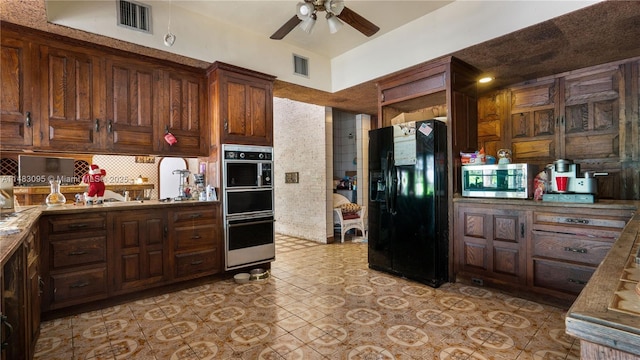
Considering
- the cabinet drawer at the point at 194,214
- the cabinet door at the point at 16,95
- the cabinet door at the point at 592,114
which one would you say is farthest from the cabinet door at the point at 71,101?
the cabinet door at the point at 592,114

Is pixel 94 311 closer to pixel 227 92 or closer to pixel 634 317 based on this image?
pixel 227 92

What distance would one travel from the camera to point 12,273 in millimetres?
1448

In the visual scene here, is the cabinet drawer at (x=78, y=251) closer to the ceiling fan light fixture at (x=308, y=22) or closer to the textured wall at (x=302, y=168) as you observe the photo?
the ceiling fan light fixture at (x=308, y=22)

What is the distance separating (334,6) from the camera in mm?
2234

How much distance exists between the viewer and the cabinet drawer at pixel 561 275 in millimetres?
2455

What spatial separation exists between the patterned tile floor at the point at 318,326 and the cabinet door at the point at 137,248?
21 centimetres

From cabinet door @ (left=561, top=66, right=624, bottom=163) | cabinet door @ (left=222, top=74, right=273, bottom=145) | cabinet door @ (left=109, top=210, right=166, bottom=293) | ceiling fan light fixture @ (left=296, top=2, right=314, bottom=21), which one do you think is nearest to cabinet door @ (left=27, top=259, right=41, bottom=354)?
cabinet door @ (left=109, top=210, right=166, bottom=293)

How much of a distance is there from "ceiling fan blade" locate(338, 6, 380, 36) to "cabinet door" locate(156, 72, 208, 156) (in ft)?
6.31

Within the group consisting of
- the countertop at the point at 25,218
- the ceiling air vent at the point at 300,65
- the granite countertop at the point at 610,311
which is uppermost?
the ceiling air vent at the point at 300,65

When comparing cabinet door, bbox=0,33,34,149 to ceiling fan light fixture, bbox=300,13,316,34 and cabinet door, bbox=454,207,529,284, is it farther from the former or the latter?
cabinet door, bbox=454,207,529,284

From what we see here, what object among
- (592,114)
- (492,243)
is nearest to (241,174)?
(492,243)

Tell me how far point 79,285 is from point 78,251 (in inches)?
11.1

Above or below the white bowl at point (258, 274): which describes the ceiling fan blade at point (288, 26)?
above

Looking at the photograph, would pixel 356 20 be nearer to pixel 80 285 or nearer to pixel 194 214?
pixel 194 214
